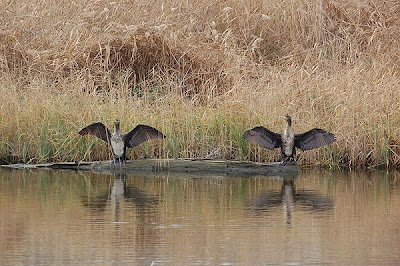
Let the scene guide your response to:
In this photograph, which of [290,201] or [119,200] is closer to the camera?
[290,201]

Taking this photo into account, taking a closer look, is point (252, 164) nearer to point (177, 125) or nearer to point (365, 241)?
point (177, 125)

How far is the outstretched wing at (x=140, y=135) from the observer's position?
40.0 feet

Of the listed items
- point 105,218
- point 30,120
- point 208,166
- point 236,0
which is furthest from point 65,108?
point 236,0

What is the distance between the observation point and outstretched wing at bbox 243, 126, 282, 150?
12078 mm

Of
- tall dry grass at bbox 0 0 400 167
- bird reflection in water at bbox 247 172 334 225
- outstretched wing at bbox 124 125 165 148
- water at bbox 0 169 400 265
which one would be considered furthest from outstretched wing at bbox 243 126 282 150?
bird reflection in water at bbox 247 172 334 225

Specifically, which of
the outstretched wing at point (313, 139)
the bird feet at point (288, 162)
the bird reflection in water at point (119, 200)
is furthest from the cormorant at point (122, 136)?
the outstretched wing at point (313, 139)

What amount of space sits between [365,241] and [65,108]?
6.85 metres

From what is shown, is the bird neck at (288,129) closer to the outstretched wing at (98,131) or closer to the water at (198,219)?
the water at (198,219)

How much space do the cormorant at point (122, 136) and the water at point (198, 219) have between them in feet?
1.13

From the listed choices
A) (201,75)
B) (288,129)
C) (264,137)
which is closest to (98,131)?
(264,137)

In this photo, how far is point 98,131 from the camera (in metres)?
12.4

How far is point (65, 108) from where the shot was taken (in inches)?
536

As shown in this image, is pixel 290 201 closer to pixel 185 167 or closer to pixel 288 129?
pixel 288 129

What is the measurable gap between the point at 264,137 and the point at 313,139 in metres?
0.58
